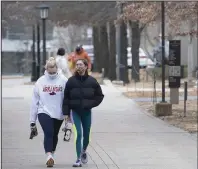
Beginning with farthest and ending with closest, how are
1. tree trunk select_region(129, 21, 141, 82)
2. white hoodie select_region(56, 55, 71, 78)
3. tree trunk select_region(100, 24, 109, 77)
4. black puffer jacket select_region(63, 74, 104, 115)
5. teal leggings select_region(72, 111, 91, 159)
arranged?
tree trunk select_region(100, 24, 109, 77)
tree trunk select_region(129, 21, 141, 82)
white hoodie select_region(56, 55, 71, 78)
teal leggings select_region(72, 111, 91, 159)
black puffer jacket select_region(63, 74, 104, 115)

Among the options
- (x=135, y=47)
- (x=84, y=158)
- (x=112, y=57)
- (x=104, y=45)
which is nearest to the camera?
(x=84, y=158)

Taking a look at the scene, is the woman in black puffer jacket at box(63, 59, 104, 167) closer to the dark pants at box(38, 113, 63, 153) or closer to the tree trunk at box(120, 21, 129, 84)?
the dark pants at box(38, 113, 63, 153)

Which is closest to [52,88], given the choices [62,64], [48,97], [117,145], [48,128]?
[48,97]

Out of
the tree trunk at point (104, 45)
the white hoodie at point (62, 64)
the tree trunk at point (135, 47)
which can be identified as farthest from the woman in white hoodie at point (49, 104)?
the tree trunk at point (104, 45)

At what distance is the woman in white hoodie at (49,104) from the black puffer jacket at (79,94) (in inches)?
6.6

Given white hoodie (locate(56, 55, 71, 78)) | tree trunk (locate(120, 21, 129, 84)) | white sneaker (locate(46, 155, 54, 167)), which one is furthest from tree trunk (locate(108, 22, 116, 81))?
white sneaker (locate(46, 155, 54, 167))

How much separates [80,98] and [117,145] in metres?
2.77

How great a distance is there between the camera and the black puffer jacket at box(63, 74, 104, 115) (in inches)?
356

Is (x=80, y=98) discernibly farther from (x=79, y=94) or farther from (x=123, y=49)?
(x=123, y=49)

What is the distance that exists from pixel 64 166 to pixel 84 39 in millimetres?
59164

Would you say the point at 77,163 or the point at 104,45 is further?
the point at 104,45

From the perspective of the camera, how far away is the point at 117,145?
11.6 metres

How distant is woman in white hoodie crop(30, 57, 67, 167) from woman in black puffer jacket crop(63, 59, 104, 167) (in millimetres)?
169

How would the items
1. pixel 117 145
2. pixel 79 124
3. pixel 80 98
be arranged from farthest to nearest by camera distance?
1. pixel 117 145
2. pixel 79 124
3. pixel 80 98
